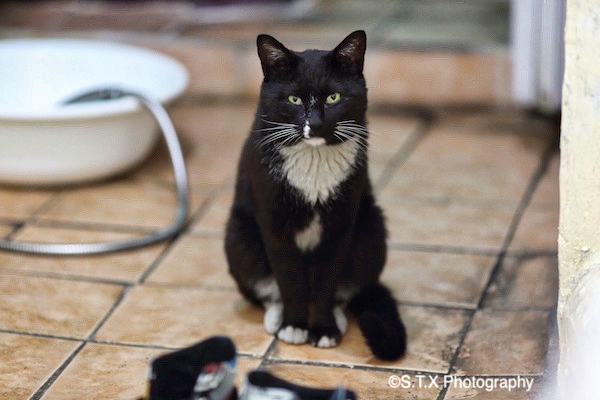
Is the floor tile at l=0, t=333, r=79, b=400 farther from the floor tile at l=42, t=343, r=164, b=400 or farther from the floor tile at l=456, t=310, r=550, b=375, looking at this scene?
the floor tile at l=456, t=310, r=550, b=375

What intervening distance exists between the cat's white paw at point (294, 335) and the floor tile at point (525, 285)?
1.44 feet

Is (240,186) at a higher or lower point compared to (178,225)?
higher

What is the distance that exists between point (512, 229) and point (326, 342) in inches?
30.1

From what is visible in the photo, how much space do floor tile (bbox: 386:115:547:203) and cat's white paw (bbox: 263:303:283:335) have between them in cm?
80

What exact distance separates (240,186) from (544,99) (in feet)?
4.75

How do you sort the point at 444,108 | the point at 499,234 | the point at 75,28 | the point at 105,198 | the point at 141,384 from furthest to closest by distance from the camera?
the point at 75,28
the point at 444,108
the point at 105,198
the point at 499,234
the point at 141,384

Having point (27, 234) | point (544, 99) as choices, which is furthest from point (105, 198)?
point (544, 99)

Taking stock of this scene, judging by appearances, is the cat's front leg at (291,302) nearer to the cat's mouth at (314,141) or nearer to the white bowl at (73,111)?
the cat's mouth at (314,141)

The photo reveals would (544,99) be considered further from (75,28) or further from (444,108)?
(75,28)

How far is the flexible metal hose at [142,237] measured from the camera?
86.9 inches

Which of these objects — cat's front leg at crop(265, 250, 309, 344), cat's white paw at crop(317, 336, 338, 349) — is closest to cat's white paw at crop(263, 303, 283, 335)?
cat's front leg at crop(265, 250, 309, 344)

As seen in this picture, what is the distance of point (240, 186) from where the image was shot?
1813 mm

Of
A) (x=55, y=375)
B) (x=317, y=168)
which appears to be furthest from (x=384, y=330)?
(x=55, y=375)

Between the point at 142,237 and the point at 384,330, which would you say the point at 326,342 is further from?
the point at 142,237
